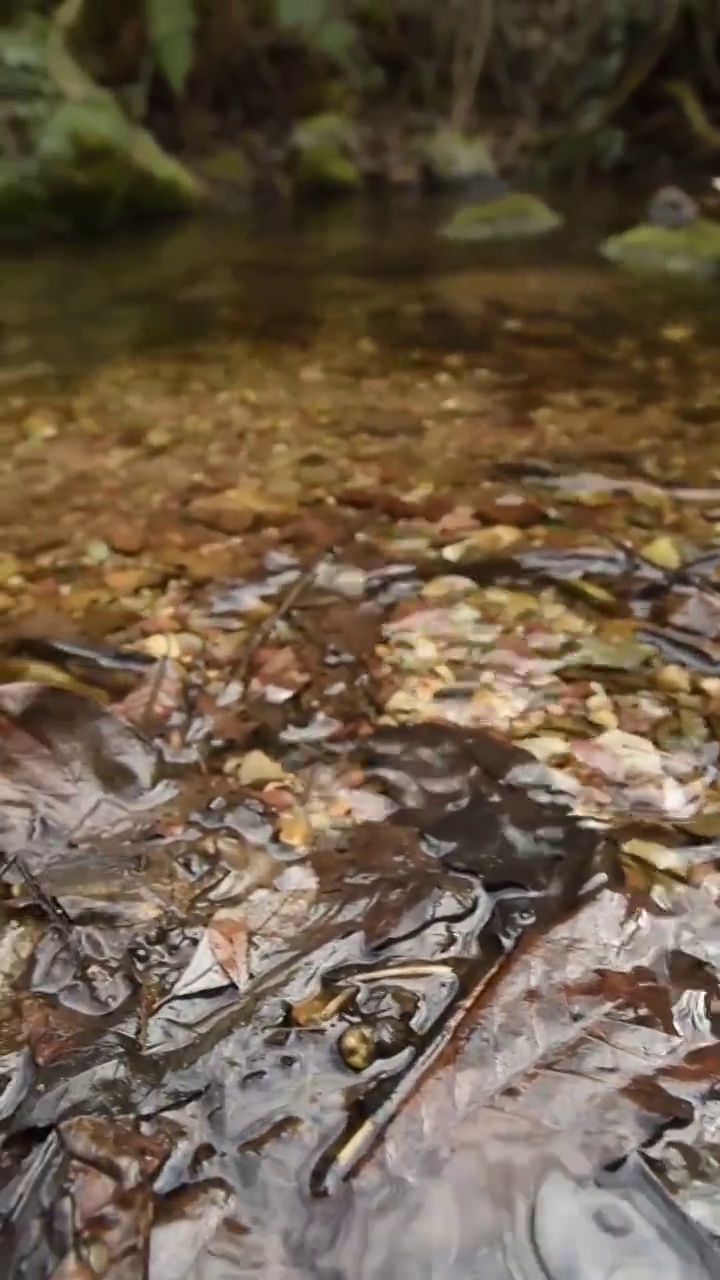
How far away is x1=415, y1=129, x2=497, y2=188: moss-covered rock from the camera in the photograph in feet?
29.6

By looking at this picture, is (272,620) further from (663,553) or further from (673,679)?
(663,553)

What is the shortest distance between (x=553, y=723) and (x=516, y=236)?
5094 millimetres

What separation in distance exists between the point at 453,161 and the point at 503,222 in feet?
10.8

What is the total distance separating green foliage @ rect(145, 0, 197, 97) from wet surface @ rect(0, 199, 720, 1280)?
22.5 feet

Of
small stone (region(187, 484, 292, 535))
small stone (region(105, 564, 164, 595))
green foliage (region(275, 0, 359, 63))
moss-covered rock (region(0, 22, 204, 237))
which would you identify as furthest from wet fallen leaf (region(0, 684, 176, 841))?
green foliage (region(275, 0, 359, 63))

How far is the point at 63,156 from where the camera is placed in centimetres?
648

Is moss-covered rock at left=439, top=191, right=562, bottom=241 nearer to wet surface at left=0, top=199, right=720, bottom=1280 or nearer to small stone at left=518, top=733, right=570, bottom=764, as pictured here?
wet surface at left=0, top=199, right=720, bottom=1280

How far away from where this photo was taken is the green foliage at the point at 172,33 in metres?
8.31

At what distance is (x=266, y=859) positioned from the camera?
1374 mm

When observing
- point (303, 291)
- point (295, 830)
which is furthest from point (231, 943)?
point (303, 291)

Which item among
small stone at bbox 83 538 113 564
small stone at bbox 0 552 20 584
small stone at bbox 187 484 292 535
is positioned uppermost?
small stone at bbox 0 552 20 584

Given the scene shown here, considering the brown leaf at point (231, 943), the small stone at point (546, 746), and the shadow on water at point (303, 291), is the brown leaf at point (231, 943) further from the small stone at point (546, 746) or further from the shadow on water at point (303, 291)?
the shadow on water at point (303, 291)

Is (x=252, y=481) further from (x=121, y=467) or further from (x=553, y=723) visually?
(x=553, y=723)

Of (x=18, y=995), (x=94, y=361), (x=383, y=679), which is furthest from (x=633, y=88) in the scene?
(x=18, y=995)
